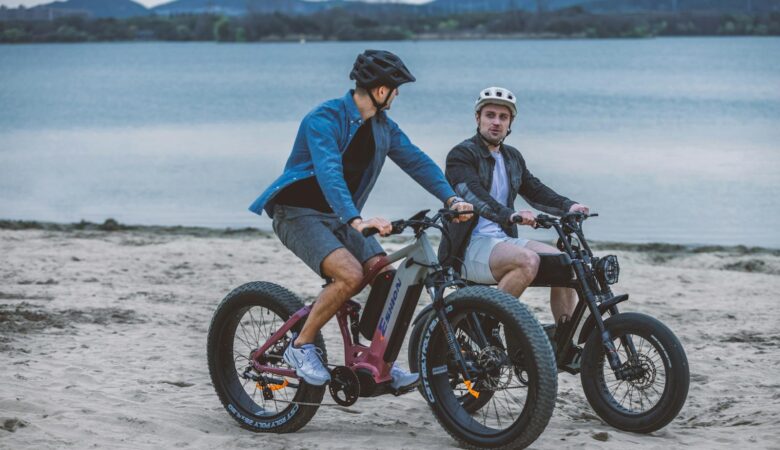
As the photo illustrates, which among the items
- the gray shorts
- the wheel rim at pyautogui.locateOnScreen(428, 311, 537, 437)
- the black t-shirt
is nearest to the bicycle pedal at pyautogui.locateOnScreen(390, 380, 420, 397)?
the wheel rim at pyautogui.locateOnScreen(428, 311, 537, 437)

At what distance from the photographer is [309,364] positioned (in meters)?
5.68

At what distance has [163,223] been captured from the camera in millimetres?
18797

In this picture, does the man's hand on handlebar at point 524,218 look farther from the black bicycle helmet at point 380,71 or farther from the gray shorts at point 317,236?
the black bicycle helmet at point 380,71

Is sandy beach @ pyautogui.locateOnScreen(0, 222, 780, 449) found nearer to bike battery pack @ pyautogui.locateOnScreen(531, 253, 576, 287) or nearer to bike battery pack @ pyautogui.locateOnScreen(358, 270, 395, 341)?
bike battery pack @ pyautogui.locateOnScreen(358, 270, 395, 341)

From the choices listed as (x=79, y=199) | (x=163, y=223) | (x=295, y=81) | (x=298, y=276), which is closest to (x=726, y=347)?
(x=298, y=276)

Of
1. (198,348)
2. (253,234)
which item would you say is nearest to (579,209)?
(198,348)

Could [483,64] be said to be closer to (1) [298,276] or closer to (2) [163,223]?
(2) [163,223]

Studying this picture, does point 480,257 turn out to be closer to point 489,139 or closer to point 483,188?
point 483,188

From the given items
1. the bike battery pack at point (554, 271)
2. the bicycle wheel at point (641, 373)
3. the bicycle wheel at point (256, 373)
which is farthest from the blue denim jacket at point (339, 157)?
the bicycle wheel at point (641, 373)

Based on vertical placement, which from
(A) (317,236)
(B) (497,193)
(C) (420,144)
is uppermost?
(B) (497,193)

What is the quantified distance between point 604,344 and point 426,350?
3.33 ft

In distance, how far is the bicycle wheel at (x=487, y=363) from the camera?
17.0ft

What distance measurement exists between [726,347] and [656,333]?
2795 millimetres

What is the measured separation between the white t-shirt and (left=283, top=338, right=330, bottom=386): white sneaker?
142 centimetres
